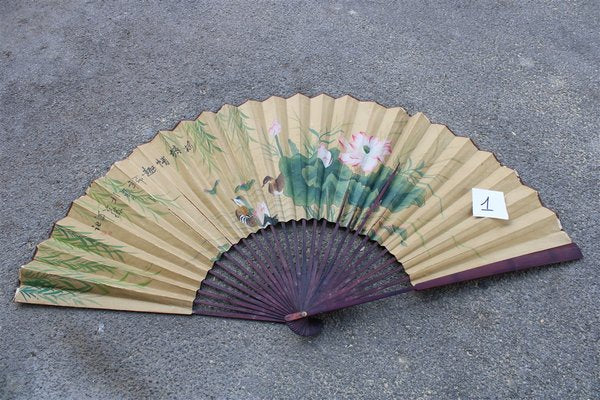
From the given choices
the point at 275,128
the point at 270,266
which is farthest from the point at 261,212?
the point at 275,128

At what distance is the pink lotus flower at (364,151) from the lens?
1.75 metres

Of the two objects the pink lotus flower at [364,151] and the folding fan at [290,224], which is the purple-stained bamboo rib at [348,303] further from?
the pink lotus flower at [364,151]

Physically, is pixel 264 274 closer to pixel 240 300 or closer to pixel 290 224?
pixel 240 300

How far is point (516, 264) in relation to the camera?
1619 mm

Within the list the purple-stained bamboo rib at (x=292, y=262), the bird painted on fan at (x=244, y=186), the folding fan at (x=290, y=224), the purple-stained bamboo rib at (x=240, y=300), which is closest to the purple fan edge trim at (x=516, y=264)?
the folding fan at (x=290, y=224)

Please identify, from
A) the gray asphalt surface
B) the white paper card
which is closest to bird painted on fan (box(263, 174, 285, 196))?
the gray asphalt surface

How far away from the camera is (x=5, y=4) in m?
2.69

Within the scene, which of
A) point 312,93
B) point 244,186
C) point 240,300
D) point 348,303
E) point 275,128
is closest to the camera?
point 348,303

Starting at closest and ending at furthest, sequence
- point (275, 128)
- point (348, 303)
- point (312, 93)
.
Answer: point (348, 303) < point (275, 128) < point (312, 93)

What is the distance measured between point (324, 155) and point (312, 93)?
0.55 m

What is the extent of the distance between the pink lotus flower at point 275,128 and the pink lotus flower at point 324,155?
0.51 ft

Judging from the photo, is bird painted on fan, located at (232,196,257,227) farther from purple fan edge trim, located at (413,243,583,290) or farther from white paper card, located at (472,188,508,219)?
white paper card, located at (472,188,508,219)

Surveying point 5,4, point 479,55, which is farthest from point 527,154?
point 5,4

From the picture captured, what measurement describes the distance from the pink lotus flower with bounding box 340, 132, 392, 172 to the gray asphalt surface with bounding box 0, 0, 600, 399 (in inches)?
16.6
